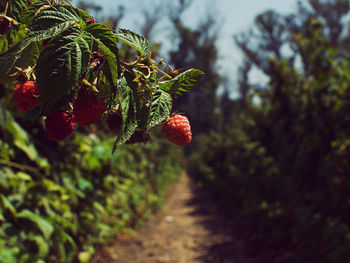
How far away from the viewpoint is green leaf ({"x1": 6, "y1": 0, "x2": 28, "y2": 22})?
1.91 feet

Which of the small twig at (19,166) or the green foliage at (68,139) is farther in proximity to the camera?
the small twig at (19,166)

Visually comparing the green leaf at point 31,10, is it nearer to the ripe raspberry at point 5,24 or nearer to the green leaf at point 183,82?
the ripe raspberry at point 5,24

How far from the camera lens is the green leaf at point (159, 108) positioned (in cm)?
53

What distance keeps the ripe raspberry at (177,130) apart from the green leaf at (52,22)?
0.24 meters

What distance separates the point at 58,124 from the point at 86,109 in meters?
0.06

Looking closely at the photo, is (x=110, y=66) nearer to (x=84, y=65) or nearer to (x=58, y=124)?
(x=84, y=65)

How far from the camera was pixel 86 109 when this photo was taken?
56 cm

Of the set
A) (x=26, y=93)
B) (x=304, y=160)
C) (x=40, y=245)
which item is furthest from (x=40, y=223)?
(x=304, y=160)

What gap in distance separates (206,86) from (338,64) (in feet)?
99.9

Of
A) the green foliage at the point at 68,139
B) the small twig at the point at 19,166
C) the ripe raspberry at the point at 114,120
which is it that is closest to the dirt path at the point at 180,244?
the green foliage at the point at 68,139

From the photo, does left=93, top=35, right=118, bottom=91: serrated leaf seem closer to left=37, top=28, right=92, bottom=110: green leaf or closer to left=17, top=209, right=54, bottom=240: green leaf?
left=37, top=28, right=92, bottom=110: green leaf

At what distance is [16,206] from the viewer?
225 cm

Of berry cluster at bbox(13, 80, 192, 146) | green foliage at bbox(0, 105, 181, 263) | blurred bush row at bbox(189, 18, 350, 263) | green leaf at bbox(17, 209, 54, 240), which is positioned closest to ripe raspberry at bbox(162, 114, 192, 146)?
berry cluster at bbox(13, 80, 192, 146)

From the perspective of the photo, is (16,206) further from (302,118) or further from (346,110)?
(302,118)
